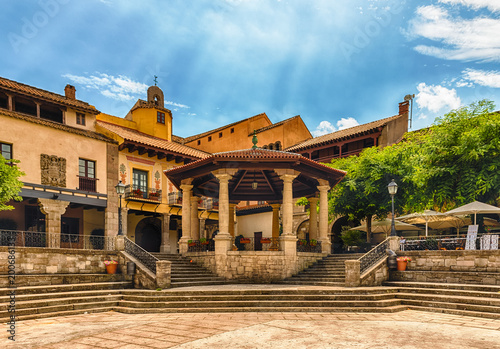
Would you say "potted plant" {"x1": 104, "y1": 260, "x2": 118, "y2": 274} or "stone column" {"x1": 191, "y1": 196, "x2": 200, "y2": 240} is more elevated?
"stone column" {"x1": 191, "y1": 196, "x2": 200, "y2": 240}

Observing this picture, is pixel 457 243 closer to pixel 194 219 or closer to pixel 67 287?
pixel 194 219

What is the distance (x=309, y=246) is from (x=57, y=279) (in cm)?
1076

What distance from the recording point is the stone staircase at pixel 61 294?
11.8 m

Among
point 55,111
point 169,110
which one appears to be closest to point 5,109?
point 55,111

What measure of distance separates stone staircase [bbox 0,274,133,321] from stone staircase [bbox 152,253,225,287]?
1.93 m

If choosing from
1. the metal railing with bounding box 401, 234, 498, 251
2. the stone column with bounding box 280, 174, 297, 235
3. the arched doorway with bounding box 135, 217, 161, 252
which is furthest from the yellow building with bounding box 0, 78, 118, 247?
the metal railing with bounding box 401, 234, 498, 251

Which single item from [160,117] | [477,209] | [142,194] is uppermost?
[160,117]

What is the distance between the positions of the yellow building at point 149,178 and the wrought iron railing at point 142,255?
8.34 metres

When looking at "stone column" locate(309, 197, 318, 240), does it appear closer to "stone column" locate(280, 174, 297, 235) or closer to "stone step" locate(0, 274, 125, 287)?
"stone column" locate(280, 174, 297, 235)

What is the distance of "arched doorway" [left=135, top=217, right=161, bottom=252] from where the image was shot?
99.1ft

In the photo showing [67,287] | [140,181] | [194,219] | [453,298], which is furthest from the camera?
[140,181]

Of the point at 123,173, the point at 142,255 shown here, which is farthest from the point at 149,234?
the point at 142,255

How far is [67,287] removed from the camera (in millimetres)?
13945

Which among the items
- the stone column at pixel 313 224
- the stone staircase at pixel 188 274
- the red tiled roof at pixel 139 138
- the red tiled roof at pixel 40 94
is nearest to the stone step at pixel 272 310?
the stone staircase at pixel 188 274
